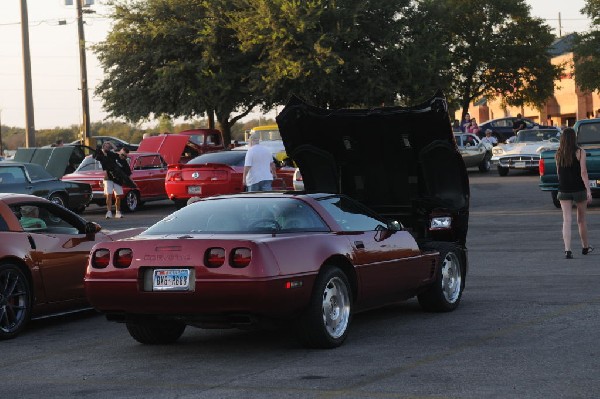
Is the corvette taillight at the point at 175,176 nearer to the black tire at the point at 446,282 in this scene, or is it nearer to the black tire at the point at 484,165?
the black tire at the point at 446,282

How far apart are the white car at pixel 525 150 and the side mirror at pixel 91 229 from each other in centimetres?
2698

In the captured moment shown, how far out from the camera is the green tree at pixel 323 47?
48.9 meters

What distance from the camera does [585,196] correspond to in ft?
51.8

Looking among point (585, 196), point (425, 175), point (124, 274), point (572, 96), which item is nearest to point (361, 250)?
point (124, 274)

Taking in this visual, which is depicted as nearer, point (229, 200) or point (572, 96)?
point (229, 200)

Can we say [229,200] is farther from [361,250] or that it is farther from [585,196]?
[585,196]

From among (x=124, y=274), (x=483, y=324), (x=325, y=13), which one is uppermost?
(x=325, y=13)

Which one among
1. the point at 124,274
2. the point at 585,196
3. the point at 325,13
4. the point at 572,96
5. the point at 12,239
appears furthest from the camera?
the point at 572,96

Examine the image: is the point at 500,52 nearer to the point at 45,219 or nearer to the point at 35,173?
the point at 35,173

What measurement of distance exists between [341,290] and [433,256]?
1800mm

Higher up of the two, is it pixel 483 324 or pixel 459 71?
pixel 459 71

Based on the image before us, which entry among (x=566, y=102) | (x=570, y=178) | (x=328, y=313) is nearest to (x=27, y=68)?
(x=570, y=178)

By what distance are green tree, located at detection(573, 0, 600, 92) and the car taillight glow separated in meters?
67.4

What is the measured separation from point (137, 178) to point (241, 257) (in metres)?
21.0
